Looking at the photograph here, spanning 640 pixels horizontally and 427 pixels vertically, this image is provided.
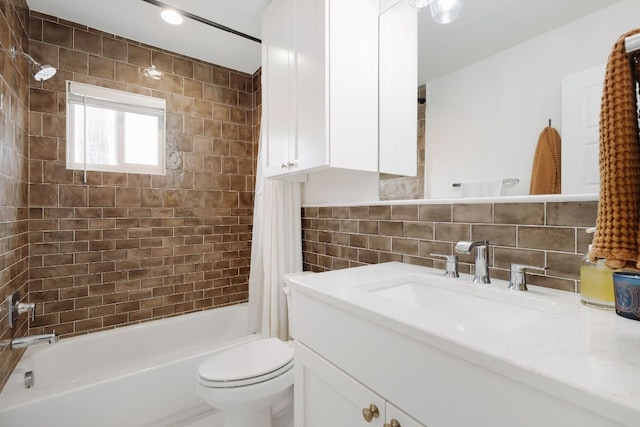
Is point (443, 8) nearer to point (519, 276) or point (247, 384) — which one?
point (519, 276)

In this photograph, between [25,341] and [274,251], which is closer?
[25,341]

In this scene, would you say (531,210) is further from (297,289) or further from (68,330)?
(68,330)

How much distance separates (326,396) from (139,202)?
A: 2.04 meters

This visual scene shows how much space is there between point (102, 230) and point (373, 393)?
7.25ft

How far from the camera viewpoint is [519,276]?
0.90 m

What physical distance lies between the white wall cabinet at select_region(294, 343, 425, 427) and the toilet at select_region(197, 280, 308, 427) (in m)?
0.37

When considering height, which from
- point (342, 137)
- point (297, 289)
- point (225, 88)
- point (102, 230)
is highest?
point (225, 88)

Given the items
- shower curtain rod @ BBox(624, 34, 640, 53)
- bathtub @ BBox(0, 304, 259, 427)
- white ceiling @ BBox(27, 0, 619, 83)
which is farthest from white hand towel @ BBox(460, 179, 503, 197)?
bathtub @ BBox(0, 304, 259, 427)

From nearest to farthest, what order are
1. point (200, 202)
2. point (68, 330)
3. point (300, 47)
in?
point (300, 47) → point (68, 330) → point (200, 202)

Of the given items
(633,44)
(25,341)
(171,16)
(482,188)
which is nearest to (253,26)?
(171,16)

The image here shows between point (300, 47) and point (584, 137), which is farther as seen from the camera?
point (300, 47)

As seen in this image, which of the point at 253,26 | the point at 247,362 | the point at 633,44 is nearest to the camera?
the point at 633,44

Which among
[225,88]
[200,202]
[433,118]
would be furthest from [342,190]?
[225,88]

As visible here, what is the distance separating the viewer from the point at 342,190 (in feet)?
5.68
